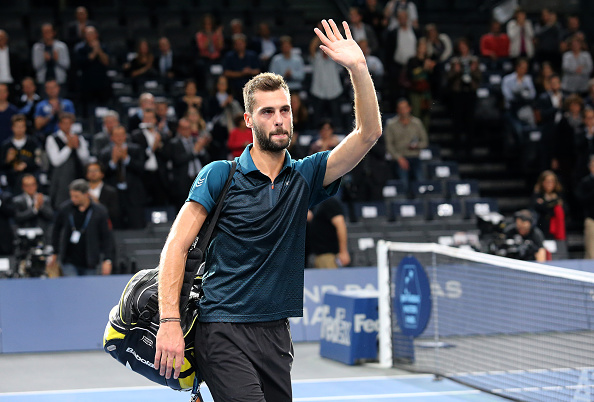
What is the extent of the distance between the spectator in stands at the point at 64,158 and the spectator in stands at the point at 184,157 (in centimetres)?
139

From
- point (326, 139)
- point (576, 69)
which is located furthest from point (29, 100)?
point (576, 69)

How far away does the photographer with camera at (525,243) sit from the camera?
1289 cm

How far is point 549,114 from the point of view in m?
17.7

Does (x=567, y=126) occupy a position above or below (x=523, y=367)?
above

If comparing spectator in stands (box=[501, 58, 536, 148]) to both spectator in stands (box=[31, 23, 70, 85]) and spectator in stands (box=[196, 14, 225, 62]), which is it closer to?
spectator in stands (box=[196, 14, 225, 62])

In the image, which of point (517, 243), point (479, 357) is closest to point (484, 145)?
point (517, 243)

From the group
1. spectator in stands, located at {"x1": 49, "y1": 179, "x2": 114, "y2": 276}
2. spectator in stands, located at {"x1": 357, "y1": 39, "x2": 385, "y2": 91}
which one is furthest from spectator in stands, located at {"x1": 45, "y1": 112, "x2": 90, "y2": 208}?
spectator in stands, located at {"x1": 357, "y1": 39, "x2": 385, "y2": 91}

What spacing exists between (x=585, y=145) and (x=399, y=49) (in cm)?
425

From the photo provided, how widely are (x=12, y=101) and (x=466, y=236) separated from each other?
846 centimetres

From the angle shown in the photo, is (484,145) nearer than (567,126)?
No

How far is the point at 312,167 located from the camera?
449cm

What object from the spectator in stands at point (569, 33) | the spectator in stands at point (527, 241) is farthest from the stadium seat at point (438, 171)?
the spectator in stands at point (569, 33)

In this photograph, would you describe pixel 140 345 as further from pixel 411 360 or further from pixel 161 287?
pixel 411 360

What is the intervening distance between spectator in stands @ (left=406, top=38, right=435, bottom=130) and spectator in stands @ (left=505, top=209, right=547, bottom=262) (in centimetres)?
514
